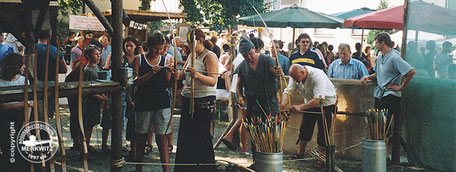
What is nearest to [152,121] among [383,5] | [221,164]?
[221,164]

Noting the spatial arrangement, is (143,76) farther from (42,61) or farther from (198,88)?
(42,61)

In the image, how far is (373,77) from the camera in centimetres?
636

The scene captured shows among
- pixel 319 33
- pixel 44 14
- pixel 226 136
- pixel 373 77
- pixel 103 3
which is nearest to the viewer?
pixel 44 14

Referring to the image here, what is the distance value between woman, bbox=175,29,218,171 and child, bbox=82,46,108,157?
1.49 metres

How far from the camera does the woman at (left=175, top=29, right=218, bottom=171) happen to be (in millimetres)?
4887

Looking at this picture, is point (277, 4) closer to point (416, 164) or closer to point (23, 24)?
point (416, 164)

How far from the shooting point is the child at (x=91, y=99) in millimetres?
5930

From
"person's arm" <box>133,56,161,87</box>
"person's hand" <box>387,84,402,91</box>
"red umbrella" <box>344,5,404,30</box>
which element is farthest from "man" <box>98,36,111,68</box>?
"red umbrella" <box>344,5,404,30</box>

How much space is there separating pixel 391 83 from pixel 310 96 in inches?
41.5

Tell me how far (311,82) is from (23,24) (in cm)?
362

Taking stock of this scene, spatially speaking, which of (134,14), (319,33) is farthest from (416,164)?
(319,33)

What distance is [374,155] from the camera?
4684 millimetres

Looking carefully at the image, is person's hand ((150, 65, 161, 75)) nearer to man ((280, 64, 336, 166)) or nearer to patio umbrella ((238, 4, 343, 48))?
man ((280, 64, 336, 166))

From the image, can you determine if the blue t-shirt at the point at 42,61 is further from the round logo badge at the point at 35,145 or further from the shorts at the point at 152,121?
the round logo badge at the point at 35,145
